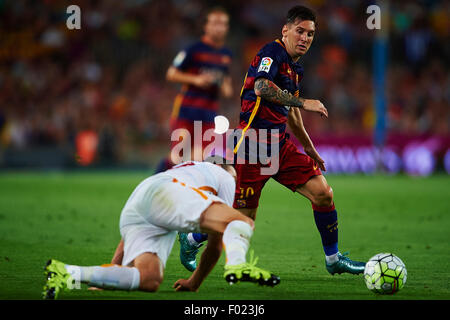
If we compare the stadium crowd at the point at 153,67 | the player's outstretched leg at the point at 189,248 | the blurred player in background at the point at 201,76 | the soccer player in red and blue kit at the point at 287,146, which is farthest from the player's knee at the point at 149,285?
the stadium crowd at the point at 153,67

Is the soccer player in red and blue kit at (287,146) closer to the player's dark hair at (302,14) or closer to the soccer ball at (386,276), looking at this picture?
the player's dark hair at (302,14)

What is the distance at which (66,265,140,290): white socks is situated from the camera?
4797 millimetres

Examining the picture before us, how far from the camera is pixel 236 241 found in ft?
15.3

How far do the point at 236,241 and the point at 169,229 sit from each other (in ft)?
1.82

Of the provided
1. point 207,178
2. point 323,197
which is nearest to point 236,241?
point 207,178

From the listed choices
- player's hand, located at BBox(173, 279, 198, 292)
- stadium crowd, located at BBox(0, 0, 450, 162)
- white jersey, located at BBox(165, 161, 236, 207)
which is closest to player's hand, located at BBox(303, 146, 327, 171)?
white jersey, located at BBox(165, 161, 236, 207)

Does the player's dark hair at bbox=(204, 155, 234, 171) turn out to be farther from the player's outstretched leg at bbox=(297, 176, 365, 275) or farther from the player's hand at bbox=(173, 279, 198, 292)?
the player's outstretched leg at bbox=(297, 176, 365, 275)

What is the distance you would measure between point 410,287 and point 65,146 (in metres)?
17.0

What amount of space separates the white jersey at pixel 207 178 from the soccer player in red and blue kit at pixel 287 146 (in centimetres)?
112

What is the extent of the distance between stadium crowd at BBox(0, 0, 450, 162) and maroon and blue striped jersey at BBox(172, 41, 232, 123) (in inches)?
470

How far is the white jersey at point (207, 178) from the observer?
509 cm

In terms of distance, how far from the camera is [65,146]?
70.7 ft
